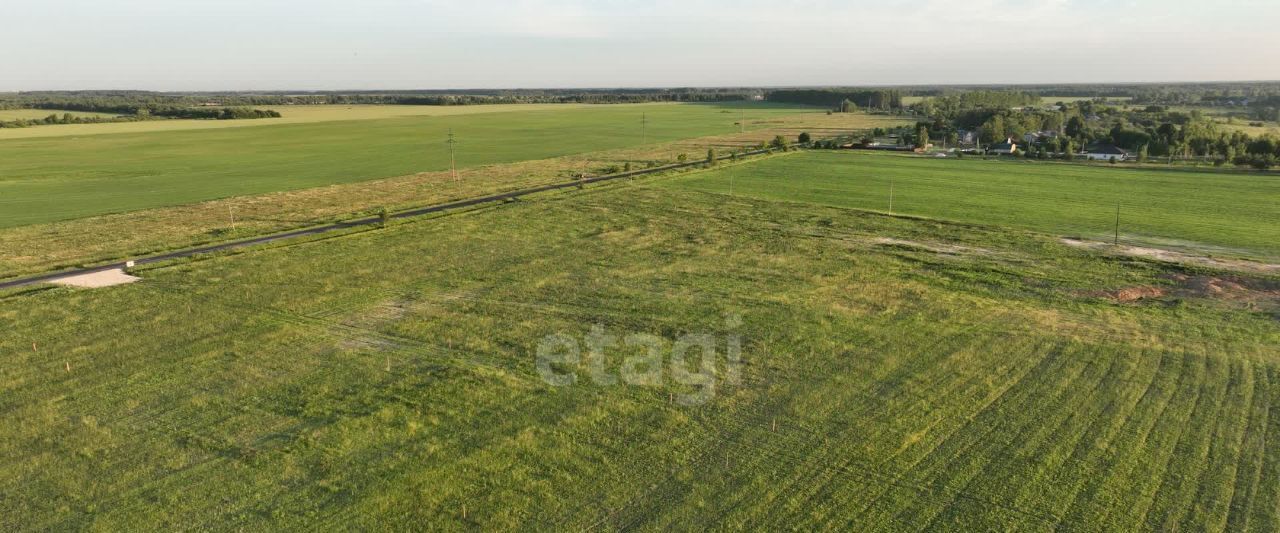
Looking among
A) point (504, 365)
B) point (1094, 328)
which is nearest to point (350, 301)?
point (504, 365)

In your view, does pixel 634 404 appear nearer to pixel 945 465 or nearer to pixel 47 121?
pixel 945 465

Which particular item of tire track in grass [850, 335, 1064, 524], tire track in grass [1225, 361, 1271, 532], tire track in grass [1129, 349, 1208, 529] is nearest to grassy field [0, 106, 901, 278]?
tire track in grass [850, 335, 1064, 524]

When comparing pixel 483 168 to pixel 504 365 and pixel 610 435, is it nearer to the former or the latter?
pixel 504 365

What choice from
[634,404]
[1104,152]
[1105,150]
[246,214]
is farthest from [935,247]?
[1105,150]

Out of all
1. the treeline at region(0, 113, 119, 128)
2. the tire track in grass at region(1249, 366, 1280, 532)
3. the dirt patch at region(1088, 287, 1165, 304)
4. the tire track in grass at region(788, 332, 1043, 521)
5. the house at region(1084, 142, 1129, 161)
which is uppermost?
the treeline at region(0, 113, 119, 128)

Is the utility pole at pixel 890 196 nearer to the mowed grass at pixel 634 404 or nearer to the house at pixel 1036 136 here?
the mowed grass at pixel 634 404

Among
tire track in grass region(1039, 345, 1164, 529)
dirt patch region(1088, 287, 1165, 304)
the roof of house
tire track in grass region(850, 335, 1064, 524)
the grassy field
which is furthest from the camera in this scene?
the roof of house

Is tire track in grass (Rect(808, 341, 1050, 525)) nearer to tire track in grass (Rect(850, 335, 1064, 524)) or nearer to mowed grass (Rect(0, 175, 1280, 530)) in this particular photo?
tire track in grass (Rect(850, 335, 1064, 524))
